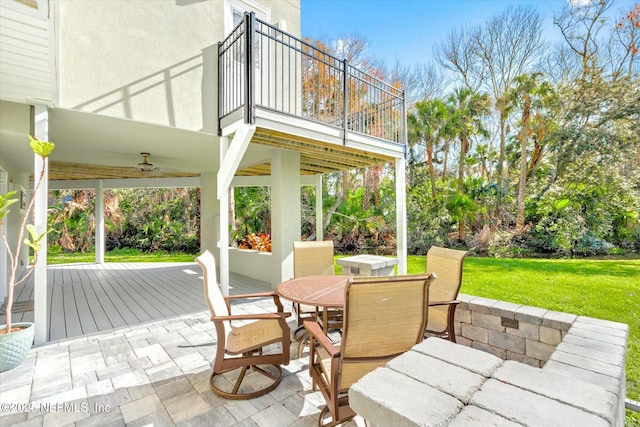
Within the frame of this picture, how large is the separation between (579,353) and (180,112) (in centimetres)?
566

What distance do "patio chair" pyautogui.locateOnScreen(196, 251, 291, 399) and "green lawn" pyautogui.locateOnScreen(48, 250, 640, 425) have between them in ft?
10.1

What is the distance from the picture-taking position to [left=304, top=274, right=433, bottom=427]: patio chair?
2104 mm

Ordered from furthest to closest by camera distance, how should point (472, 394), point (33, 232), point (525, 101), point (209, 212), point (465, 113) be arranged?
point (465, 113)
point (525, 101)
point (209, 212)
point (33, 232)
point (472, 394)

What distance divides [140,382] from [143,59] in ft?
14.7

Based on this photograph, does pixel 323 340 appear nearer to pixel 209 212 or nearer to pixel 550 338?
pixel 550 338

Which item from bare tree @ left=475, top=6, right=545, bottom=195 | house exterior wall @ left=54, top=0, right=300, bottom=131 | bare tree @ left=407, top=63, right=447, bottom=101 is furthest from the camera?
bare tree @ left=407, top=63, right=447, bottom=101

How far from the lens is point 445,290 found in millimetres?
3455

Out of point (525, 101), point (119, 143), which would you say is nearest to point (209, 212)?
point (119, 143)

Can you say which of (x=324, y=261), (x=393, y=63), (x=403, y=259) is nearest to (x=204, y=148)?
(x=324, y=261)

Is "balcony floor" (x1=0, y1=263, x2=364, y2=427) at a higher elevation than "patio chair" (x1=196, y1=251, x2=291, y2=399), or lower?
lower

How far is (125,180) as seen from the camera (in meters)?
11.5

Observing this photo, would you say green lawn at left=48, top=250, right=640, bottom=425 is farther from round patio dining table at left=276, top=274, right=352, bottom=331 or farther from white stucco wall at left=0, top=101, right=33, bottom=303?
white stucco wall at left=0, top=101, right=33, bottom=303

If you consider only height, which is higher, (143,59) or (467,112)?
(467,112)

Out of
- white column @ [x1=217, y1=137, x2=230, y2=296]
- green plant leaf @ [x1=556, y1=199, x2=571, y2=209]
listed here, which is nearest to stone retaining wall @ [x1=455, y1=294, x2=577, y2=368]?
white column @ [x1=217, y1=137, x2=230, y2=296]
